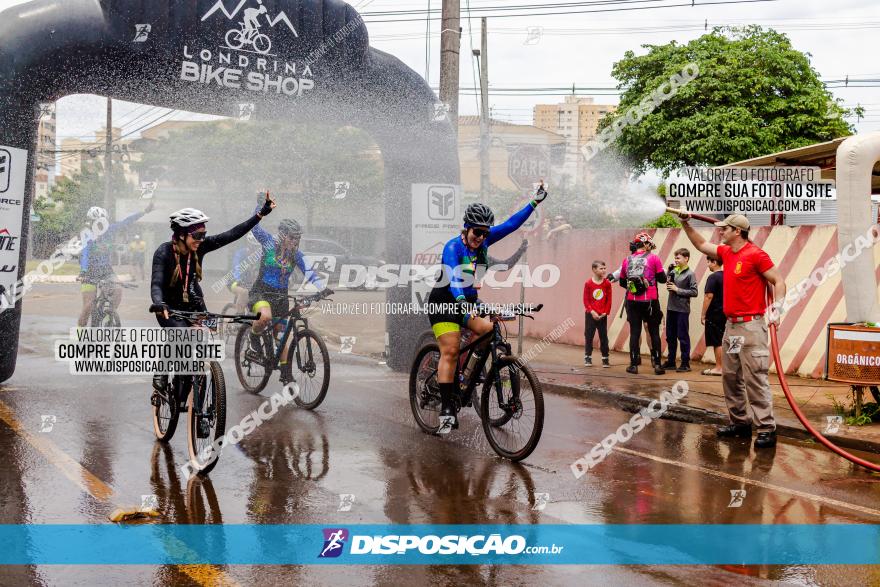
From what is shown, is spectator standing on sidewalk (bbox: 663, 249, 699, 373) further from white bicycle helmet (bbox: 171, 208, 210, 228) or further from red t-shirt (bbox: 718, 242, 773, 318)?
white bicycle helmet (bbox: 171, 208, 210, 228)

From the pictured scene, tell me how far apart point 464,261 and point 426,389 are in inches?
55.1

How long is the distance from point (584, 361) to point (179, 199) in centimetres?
1828

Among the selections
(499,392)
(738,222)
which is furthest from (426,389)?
(738,222)

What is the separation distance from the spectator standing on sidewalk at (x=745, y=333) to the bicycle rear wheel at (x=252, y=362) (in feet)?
15.8

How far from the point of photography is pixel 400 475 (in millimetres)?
6895

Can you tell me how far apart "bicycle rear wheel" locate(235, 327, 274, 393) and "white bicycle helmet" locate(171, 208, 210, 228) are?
2976 millimetres

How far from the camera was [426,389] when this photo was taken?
8.48 meters

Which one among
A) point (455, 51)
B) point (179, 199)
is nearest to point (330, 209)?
point (179, 199)

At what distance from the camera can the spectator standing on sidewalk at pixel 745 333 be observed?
332 inches

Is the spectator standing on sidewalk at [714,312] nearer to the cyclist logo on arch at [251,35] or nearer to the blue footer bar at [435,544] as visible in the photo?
the blue footer bar at [435,544]

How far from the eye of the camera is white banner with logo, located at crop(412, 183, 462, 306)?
12.8m

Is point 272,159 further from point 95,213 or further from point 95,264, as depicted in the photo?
point 95,213

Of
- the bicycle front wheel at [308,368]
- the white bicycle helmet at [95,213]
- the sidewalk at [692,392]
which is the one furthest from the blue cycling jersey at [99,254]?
the sidewalk at [692,392]

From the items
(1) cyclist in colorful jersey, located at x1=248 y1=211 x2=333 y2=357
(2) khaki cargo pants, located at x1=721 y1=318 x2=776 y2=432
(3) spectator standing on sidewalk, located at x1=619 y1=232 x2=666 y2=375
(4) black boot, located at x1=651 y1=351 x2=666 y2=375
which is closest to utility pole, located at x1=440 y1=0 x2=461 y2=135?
(3) spectator standing on sidewalk, located at x1=619 y1=232 x2=666 y2=375
